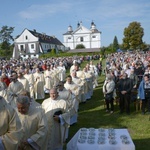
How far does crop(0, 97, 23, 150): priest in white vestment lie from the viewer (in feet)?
11.9

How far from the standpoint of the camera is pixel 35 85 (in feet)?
46.3

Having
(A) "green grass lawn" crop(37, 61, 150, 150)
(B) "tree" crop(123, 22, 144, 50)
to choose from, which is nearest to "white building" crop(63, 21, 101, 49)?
(B) "tree" crop(123, 22, 144, 50)

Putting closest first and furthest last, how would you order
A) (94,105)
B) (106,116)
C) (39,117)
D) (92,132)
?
(39,117)
(92,132)
(106,116)
(94,105)

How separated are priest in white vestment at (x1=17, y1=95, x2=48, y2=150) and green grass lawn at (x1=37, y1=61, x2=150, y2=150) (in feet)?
10.4

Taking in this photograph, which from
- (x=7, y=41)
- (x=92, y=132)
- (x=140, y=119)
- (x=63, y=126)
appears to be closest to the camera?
(x=92, y=132)

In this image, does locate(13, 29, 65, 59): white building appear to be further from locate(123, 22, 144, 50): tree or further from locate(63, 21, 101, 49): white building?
locate(123, 22, 144, 50): tree

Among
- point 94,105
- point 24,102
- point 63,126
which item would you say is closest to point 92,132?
point 63,126

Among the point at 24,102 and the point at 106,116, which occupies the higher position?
the point at 24,102

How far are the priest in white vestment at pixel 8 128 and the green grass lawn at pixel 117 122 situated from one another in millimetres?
4132

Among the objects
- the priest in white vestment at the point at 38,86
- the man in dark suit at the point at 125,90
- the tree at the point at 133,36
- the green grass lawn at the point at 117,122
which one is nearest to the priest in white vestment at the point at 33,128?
the green grass lawn at the point at 117,122

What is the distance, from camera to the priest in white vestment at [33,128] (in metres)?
4.51

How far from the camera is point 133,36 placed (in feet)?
180

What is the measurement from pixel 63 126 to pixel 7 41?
3228 inches

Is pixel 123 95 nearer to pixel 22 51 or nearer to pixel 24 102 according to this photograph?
pixel 24 102
